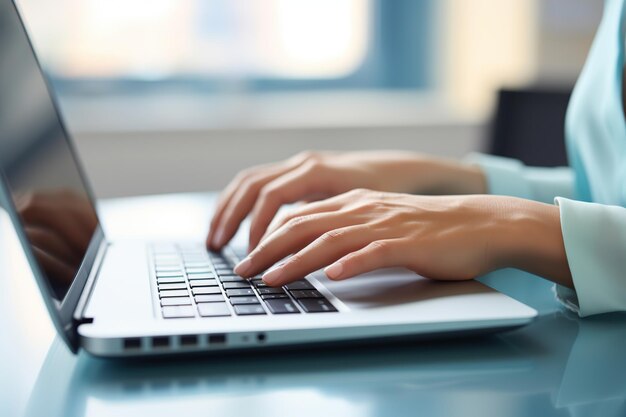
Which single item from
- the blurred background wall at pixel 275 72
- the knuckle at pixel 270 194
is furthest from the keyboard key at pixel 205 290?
the blurred background wall at pixel 275 72

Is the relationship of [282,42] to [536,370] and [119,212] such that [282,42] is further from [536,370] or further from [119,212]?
[536,370]

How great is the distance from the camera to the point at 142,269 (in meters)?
0.70

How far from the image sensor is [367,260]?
0.57 metres

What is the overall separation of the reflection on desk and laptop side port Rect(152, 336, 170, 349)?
15mm

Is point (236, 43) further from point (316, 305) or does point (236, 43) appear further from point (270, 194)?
point (316, 305)

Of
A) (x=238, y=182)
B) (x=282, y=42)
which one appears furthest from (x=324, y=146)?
(x=238, y=182)

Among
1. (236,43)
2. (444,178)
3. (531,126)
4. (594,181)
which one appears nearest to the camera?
(594,181)

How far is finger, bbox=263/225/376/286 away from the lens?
1.93ft

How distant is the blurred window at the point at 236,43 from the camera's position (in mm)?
2232

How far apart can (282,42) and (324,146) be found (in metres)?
0.34

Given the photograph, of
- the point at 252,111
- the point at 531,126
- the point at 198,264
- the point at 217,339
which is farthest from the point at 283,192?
the point at 252,111

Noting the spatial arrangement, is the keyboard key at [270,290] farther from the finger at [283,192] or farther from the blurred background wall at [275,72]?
the blurred background wall at [275,72]

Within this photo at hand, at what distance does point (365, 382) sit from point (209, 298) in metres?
0.15

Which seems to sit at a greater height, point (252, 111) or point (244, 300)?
point (244, 300)
